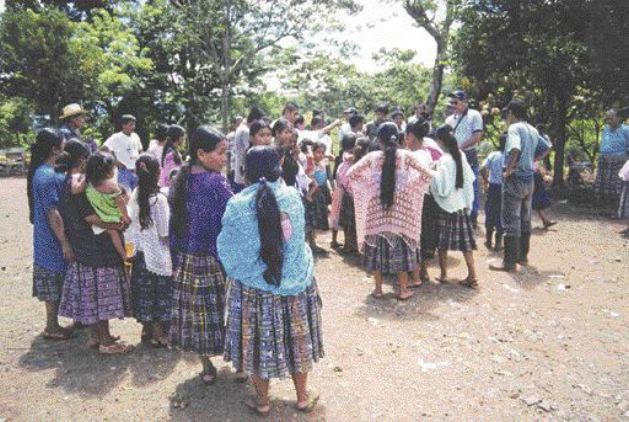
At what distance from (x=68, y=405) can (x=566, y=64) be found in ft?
35.3

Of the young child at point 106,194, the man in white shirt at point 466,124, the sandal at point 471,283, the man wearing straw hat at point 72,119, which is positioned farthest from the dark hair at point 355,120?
the young child at point 106,194

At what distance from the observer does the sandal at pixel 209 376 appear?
12.6 feet

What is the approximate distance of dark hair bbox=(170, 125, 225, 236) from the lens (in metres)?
3.43

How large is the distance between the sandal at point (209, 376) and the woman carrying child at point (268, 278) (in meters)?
0.59

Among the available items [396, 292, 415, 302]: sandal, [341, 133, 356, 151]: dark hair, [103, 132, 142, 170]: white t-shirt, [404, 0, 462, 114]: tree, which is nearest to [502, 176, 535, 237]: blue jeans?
[396, 292, 415, 302]: sandal

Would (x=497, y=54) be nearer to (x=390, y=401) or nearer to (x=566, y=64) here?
(x=566, y=64)

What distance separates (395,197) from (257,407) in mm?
2700

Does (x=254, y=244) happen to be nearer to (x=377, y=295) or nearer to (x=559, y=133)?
(x=377, y=295)

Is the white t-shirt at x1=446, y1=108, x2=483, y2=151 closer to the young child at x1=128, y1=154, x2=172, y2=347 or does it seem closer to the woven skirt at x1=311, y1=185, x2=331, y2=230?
the woven skirt at x1=311, y1=185, x2=331, y2=230

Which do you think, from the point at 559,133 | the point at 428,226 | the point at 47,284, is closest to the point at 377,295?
the point at 428,226

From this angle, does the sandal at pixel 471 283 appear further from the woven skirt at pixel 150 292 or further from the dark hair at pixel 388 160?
the woven skirt at pixel 150 292

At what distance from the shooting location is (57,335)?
4652 mm

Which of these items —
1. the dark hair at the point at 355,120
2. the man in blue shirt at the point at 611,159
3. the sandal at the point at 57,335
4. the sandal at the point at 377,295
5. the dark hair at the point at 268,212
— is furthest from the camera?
the man in blue shirt at the point at 611,159

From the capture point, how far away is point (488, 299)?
5.59m
